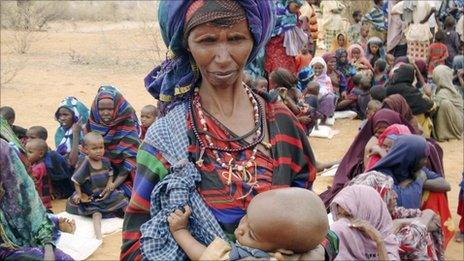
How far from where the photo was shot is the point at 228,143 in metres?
1.78

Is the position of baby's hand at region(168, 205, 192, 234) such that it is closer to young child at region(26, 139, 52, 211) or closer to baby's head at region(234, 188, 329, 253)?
baby's head at region(234, 188, 329, 253)

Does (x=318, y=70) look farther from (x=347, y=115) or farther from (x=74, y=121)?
(x=74, y=121)

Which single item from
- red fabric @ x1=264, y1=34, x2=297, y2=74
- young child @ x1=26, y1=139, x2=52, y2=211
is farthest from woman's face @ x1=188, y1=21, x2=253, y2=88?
red fabric @ x1=264, y1=34, x2=297, y2=74

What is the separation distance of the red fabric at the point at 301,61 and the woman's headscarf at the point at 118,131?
13.3 feet

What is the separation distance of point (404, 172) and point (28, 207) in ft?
8.43

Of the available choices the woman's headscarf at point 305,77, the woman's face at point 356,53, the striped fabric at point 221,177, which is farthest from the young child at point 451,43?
the striped fabric at point 221,177

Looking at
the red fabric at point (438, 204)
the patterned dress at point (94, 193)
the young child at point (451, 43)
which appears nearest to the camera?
the red fabric at point (438, 204)

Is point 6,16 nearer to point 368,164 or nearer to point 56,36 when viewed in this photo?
point 56,36

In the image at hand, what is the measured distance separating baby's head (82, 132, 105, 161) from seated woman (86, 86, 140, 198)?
354 millimetres

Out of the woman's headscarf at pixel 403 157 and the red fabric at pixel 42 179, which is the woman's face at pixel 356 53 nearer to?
the red fabric at pixel 42 179

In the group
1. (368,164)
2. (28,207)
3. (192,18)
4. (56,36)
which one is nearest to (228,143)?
(192,18)

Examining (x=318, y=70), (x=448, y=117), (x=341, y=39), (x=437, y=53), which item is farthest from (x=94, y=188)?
(x=341, y=39)

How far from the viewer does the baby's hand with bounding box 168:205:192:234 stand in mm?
1657

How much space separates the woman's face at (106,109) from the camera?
6289 mm
